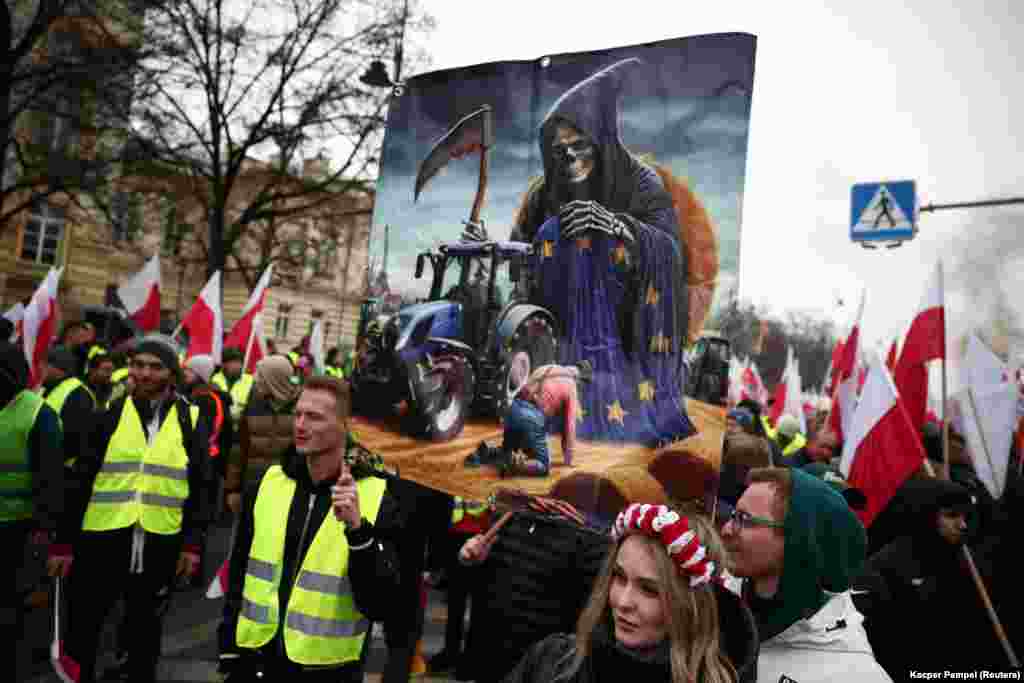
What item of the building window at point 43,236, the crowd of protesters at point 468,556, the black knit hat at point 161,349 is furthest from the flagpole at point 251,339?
the building window at point 43,236

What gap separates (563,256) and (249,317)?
7.83m

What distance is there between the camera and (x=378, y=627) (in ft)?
21.2

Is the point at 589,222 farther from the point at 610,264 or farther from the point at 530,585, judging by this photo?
the point at 530,585

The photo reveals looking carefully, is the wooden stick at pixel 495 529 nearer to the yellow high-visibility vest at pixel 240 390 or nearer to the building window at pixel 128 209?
the yellow high-visibility vest at pixel 240 390

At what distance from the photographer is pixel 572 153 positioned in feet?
8.56

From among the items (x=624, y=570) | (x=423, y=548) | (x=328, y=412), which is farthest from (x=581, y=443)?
(x=423, y=548)

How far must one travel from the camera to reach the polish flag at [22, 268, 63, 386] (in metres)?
7.52

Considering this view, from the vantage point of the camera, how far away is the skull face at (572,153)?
101 inches

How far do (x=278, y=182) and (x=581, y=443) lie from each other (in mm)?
19916

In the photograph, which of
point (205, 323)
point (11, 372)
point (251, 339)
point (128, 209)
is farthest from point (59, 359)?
point (128, 209)

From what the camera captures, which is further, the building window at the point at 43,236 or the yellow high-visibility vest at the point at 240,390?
the building window at the point at 43,236

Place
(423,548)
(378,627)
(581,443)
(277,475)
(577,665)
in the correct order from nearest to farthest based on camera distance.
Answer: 1. (577,665)
2. (581,443)
3. (277,475)
4. (423,548)
5. (378,627)

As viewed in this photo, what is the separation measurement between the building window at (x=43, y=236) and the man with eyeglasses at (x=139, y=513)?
1184 inches

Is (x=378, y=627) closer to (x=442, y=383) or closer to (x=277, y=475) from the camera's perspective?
(x=277, y=475)
